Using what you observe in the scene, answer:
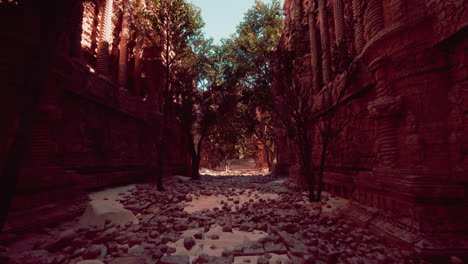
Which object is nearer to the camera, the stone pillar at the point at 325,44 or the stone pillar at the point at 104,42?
the stone pillar at the point at 325,44

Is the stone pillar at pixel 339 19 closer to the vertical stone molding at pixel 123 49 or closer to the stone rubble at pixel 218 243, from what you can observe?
the stone rubble at pixel 218 243

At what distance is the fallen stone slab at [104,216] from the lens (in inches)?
157

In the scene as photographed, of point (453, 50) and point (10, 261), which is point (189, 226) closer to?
point (10, 261)

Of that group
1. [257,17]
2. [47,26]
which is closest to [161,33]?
[47,26]

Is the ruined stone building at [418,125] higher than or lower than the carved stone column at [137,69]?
lower

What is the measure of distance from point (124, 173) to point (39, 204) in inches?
207

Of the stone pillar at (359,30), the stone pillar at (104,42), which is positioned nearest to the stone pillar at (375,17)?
the stone pillar at (359,30)

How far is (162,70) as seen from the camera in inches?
506

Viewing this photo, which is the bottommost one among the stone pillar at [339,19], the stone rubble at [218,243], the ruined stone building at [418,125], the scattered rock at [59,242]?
the stone rubble at [218,243]

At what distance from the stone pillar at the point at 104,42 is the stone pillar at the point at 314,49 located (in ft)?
30.1

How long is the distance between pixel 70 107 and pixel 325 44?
943cm

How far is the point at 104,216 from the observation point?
13.2 feet

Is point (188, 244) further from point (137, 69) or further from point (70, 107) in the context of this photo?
point (137, 69)

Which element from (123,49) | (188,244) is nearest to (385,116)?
(188,244)
